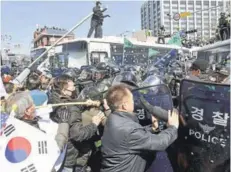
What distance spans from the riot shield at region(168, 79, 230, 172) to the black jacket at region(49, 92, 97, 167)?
94cm

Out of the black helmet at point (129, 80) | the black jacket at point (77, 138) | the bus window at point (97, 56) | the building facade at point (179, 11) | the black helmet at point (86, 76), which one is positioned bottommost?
the black jacket at point (77, 138)

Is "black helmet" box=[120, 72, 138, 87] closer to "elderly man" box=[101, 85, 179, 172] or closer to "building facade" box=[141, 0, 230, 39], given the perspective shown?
"elderly man" box=[101, 85, 179, 172]

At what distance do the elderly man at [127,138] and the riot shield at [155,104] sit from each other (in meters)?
0.11

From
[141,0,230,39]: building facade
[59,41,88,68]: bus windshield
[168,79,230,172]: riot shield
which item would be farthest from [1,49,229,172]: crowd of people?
[59,41,88,68]: bus windshield

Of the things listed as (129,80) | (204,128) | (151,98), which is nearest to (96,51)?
(129,80)

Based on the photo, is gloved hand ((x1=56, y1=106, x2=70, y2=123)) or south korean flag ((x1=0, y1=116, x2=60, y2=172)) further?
gloved hand ((x1=56, y1=106, x2=70, y2=123))

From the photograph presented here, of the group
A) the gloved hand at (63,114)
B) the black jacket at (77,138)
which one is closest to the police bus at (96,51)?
the black jacket at (77,138)

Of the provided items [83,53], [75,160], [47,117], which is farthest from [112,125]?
[83,53]

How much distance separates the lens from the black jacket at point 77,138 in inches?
133

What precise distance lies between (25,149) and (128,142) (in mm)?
814

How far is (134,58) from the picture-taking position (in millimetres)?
18422

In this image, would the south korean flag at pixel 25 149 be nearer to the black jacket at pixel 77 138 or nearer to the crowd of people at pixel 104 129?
the crowd of people at pixel 104 129

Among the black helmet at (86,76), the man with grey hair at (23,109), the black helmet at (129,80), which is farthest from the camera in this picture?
the black helmet at (86,76)

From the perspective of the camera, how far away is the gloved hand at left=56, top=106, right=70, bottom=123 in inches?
132
